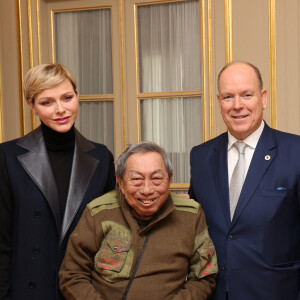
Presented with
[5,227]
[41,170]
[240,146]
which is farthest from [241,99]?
[5,227]

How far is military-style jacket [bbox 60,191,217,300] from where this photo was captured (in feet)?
6.66

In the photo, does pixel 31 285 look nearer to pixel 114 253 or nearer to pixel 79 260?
pixel 79 260

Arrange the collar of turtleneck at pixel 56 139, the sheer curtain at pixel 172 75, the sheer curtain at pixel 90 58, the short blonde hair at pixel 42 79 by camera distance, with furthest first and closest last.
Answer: the sheer curtain at pixel 90 58, the sheer curtain at pixel 172 75, the collar of turtleneck at pixel 56 139, the short blonde hair at pixel 42 79

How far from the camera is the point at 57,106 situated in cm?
218

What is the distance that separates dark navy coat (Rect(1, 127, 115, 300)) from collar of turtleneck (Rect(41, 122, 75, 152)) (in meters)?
0.05

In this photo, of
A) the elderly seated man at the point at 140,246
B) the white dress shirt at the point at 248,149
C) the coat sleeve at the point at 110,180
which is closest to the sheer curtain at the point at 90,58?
the coat sleeve at the point at 110,180

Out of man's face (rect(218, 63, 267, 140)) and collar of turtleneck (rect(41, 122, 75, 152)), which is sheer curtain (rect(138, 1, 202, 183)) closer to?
man's face (rect(218, 63, 267, 140))

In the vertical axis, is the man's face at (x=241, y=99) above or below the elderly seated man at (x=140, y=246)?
above

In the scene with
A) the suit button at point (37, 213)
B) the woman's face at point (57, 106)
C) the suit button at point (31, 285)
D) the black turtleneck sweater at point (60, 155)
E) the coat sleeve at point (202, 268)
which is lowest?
the suit button at point (31, 285)

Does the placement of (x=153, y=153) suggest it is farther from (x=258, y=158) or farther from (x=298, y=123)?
(x=298, y=123)

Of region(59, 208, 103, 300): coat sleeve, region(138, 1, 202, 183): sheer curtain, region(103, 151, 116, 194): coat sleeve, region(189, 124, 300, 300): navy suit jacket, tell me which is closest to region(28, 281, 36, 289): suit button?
region(59, 208, 103, 300): coat sleeve

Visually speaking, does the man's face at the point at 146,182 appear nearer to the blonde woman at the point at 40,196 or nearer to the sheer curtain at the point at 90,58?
the blonde woman at the point at 40,196

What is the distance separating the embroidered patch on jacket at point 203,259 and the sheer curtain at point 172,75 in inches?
81.9

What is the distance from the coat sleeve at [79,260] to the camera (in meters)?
2.06
